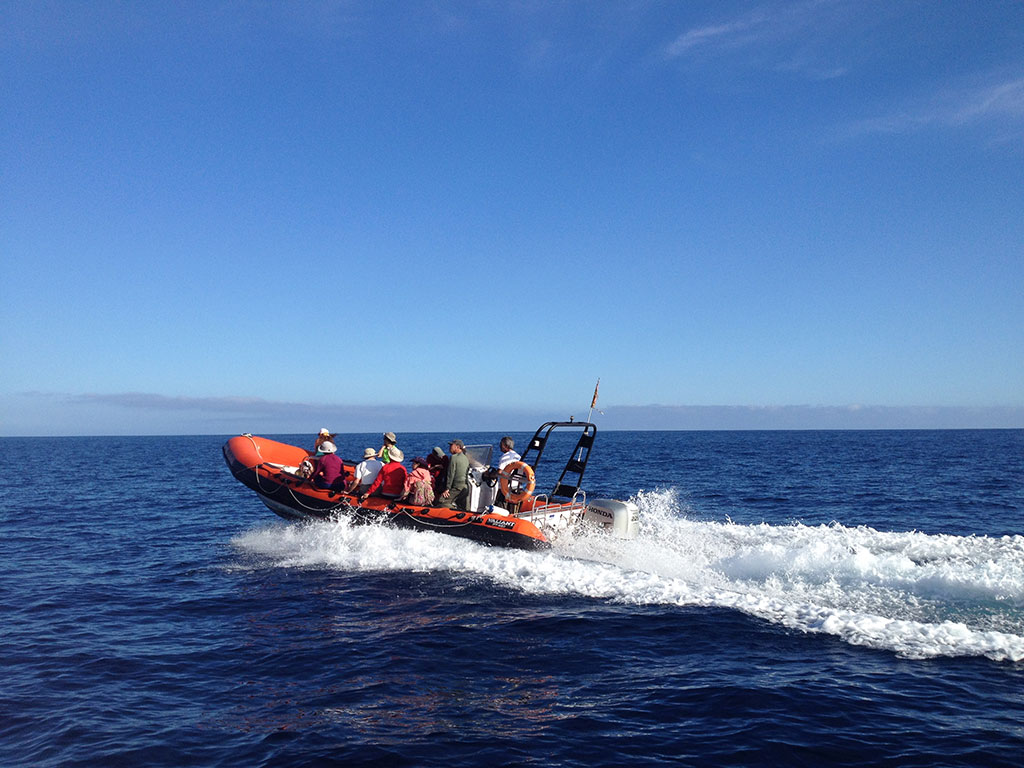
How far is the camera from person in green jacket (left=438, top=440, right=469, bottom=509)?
38.8 feet

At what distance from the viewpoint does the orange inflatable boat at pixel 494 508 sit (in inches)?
439

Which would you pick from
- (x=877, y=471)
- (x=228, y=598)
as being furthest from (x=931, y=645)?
(x=877, y=471)

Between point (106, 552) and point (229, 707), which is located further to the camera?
point (106, 552)

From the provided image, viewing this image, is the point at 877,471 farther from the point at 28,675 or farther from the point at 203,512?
the point at 28,675

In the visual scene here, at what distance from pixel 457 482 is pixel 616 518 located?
9.28 ft

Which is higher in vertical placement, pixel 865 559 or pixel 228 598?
pixel 865 559

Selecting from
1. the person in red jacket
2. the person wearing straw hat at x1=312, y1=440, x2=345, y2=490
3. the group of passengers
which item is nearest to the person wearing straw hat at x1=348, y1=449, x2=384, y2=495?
the group of passengers

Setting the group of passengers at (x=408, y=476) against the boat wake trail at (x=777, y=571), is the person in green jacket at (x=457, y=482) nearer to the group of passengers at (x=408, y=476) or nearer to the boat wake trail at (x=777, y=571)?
the group of passengers at (x=408, y=476)

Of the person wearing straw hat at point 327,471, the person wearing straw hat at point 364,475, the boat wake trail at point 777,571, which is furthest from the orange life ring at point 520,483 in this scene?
the person wearing straw hat at point 327,471

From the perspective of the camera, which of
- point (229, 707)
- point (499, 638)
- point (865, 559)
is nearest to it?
point (229, 707)

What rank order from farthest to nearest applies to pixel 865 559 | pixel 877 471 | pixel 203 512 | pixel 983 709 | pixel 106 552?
pixel 877 471 < pixel 203 512 < pixel 106 552 < pixel 865 559 < pixel 983 709

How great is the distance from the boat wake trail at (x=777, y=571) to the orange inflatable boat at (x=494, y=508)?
234 millimetres

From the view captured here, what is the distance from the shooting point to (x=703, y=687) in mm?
6234

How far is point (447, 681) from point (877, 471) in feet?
99.8
